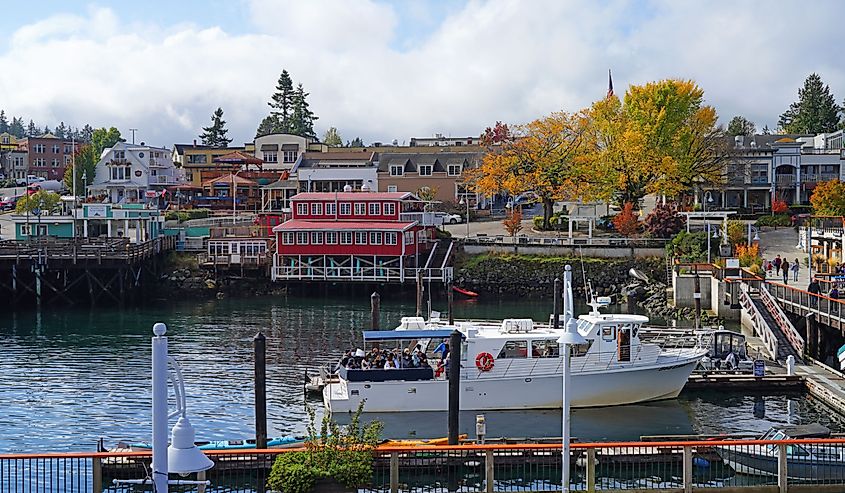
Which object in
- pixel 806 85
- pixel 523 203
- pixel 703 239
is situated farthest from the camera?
pixel 806 85

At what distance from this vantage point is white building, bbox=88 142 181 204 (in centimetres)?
11912

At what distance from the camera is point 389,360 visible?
3738cm

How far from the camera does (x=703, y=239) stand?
73.5 meters

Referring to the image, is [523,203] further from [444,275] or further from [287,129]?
[287,129]

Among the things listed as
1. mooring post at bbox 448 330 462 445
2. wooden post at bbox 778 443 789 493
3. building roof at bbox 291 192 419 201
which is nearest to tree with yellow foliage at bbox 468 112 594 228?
building roof at bbox 291 192 419 201

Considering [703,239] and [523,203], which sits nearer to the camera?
[703,239]

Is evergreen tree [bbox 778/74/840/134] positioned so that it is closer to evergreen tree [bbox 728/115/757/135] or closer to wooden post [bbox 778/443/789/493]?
evergreen tree [bbox 728/115/757/135]

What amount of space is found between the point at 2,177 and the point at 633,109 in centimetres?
11102

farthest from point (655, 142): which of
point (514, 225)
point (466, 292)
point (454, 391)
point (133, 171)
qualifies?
point (133, 171)

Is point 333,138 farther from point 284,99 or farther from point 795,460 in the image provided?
point 795,460

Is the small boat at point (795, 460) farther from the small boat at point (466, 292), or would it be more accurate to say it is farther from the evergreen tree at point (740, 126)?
the evergreen tree at point (740, 126)

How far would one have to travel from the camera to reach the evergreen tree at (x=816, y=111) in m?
134

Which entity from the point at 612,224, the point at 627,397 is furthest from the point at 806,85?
the point at 627,397

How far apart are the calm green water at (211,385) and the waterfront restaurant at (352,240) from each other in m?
6.80
